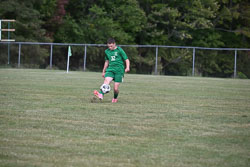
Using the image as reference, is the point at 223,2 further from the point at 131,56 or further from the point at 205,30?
the point at 131,56

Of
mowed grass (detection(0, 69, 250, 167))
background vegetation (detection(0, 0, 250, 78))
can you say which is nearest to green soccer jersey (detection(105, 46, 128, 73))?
Answer: mowed grass (detection(0, 69, 250, 167))

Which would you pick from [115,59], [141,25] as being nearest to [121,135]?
[115,59]

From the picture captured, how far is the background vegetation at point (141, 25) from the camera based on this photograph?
→ 1425 inches

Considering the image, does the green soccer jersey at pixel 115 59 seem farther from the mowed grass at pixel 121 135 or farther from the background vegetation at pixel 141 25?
the background vegetation at pixel 141 25

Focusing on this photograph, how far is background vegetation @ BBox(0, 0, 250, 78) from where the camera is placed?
36188 mm

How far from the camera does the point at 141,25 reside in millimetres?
41031

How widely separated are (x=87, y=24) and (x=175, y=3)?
8.22 meters

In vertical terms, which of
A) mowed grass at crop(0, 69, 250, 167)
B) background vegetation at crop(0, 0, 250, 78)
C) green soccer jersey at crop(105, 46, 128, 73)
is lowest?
mowed grass at crop(0, 69, 250, 167)

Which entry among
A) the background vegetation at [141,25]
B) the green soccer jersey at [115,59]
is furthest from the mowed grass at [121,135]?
the background vegetation at [141,25]

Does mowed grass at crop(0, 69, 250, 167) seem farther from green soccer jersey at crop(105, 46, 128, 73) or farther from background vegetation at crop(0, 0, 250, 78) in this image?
background vegetation at crop(0, 0, 250, 78)

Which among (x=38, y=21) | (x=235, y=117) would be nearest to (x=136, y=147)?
(x=235, y=117)

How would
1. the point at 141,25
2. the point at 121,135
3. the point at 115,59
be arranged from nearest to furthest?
the point at 121,135 < the point at 115,59 < the point at 141,25

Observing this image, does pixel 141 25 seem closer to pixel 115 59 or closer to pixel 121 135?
pixel 115 59

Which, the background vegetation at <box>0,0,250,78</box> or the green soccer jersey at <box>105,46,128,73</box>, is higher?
the background vegetation at <box>0,0,250,78</box>
